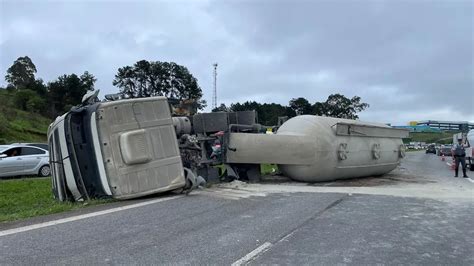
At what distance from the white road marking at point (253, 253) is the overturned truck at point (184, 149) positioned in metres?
4.21

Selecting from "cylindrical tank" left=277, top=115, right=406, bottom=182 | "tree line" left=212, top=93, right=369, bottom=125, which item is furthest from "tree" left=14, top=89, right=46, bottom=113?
"cylindrical tank" left=277, top=115, right=406, bottom=182

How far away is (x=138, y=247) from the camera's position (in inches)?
228

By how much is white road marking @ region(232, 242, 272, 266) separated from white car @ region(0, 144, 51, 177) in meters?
13.8

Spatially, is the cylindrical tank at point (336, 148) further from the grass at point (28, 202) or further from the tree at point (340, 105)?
the tree at point (340, 105)

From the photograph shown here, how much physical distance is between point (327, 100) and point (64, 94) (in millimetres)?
41443

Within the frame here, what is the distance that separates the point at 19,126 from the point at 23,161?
23.1 m

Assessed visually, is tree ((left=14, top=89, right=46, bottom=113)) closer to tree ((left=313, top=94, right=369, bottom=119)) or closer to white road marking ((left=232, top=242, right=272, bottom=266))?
tree ((left=313, top=94, right=369, bottom=119))

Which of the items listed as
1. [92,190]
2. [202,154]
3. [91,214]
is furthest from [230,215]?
[202,154]

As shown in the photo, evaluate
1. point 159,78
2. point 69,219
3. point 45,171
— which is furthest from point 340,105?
point 69,219

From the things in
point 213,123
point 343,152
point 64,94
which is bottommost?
point 343,152

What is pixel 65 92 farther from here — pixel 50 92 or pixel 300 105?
pixel 300 105

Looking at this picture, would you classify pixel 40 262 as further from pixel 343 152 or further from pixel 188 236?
pixel 343 152

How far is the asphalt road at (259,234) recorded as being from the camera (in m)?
5.43

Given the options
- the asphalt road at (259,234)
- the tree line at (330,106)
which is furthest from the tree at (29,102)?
the asphalt road at (259,234)
